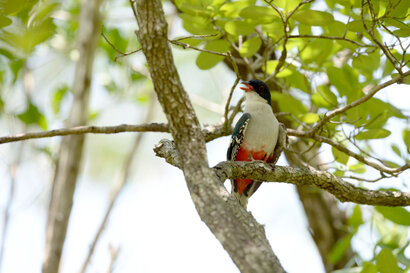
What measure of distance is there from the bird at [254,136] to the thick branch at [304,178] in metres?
1.40

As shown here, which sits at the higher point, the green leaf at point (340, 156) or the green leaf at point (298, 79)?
the green leaf at point (298, 79)

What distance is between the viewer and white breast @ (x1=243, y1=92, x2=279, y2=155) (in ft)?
19.0

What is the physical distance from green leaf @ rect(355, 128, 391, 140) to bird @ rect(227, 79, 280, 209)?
113 cm

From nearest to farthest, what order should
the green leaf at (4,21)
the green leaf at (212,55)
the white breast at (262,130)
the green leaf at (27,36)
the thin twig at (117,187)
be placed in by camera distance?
the green leaf at (27,36) < the green leaf at (4,21) < the green leaf at (212,55) < the white breast at (262,130) < the thin twig at (117,187)

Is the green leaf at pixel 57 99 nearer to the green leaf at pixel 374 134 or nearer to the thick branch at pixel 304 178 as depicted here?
the thick branch at pixel 304 178

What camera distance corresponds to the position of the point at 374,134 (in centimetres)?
482

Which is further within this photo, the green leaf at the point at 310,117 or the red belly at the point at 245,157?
the red belly at the point at 245,157

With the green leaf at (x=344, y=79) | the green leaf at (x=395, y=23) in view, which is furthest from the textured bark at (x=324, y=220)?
the green leaf at (x=395, y=23)

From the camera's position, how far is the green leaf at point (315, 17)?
13.8 feet

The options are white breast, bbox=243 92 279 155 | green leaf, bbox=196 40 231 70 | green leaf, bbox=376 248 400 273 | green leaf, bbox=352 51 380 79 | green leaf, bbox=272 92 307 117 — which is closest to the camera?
green leaf, bbox=376 248 400 273

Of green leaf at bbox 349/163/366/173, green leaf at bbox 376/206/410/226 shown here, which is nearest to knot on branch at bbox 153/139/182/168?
green leaf at bbox 349/163/366/173

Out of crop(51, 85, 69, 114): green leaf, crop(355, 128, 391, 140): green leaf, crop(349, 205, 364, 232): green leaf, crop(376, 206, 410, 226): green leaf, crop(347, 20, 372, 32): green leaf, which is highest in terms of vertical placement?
crop(51, 85, 69, 114): green leaf

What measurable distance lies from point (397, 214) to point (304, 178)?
1193 millimetres

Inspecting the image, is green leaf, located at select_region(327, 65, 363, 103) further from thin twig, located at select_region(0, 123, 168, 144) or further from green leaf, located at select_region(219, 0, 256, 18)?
thin twig, located at select_region(0, 123, 168, 144)
